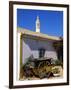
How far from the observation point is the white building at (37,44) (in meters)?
2.12

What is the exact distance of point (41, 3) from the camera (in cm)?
217

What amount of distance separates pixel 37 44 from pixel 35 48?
4 centimetres

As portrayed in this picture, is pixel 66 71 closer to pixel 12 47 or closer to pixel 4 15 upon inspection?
pixel 12 47

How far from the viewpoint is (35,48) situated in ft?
7.06

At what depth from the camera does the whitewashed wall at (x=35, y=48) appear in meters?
2.12

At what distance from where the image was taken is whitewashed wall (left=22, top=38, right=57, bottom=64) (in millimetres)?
2121

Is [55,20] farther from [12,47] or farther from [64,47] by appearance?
[12,47]

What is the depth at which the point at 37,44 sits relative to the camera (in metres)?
2.16

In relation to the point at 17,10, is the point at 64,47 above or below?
below

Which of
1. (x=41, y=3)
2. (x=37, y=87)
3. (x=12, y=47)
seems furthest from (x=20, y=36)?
(x=37, y=87)

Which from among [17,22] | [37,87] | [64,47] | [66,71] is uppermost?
[17,22]

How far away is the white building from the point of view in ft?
6.95

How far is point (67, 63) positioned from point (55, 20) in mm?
452

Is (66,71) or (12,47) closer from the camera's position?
(12,47)
